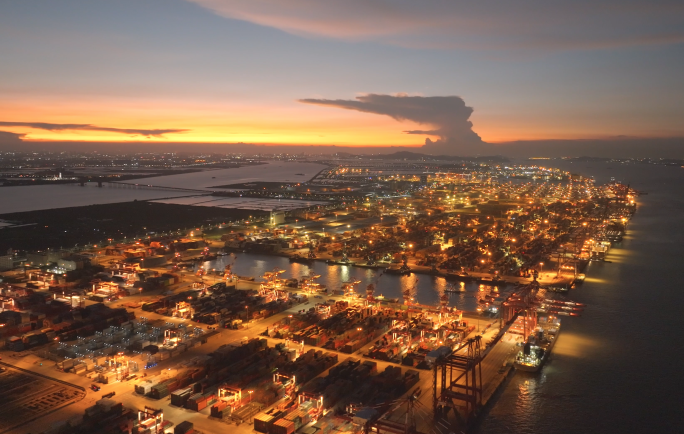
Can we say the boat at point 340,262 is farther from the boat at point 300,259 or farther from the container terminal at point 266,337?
the boat at point 300,259

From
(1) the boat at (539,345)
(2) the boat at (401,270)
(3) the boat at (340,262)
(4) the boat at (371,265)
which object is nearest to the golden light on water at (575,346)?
(1) the boat at (539,345)

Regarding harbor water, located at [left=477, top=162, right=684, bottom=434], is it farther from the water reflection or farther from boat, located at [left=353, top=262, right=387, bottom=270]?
boat, located at [left=353, top=262, right=387, bottom=270]

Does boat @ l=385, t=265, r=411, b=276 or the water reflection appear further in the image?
boat @ l=385, t=265, r=411, b=276

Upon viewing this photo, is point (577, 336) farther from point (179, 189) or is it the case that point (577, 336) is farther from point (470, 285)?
point (179, 189)

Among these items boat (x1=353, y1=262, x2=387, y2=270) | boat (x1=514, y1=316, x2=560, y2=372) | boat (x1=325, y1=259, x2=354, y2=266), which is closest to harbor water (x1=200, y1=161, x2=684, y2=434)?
boat (x1=514, y1=316, x2=560, y2=372)

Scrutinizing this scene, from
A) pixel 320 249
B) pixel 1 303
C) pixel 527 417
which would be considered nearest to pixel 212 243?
pixel 320 249
